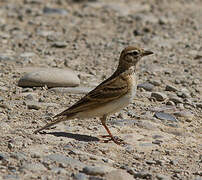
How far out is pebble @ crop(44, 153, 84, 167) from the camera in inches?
317

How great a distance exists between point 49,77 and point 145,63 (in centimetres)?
350

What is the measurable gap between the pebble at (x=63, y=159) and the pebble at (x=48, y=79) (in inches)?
148

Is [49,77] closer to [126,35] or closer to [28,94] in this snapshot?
[28,94]

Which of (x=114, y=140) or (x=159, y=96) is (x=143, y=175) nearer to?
(x=114, y=140)

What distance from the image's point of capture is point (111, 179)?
304 inches

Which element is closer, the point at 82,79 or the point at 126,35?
the point at 82,79

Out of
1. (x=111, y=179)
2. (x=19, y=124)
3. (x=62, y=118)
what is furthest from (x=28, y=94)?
(x=111, y=179)

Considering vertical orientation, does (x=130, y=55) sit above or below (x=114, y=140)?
above

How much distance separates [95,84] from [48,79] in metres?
1.12

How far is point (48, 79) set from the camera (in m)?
11.9

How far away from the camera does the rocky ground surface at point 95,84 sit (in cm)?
827

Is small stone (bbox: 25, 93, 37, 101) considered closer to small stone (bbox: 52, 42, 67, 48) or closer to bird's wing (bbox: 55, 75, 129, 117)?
bird's wing (bbox: 55, 75, 129, 117)

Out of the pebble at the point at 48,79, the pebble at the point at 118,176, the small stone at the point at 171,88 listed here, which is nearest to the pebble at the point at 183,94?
the small stone at the point at 171,88

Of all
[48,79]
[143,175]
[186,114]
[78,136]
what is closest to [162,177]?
[143,175]
